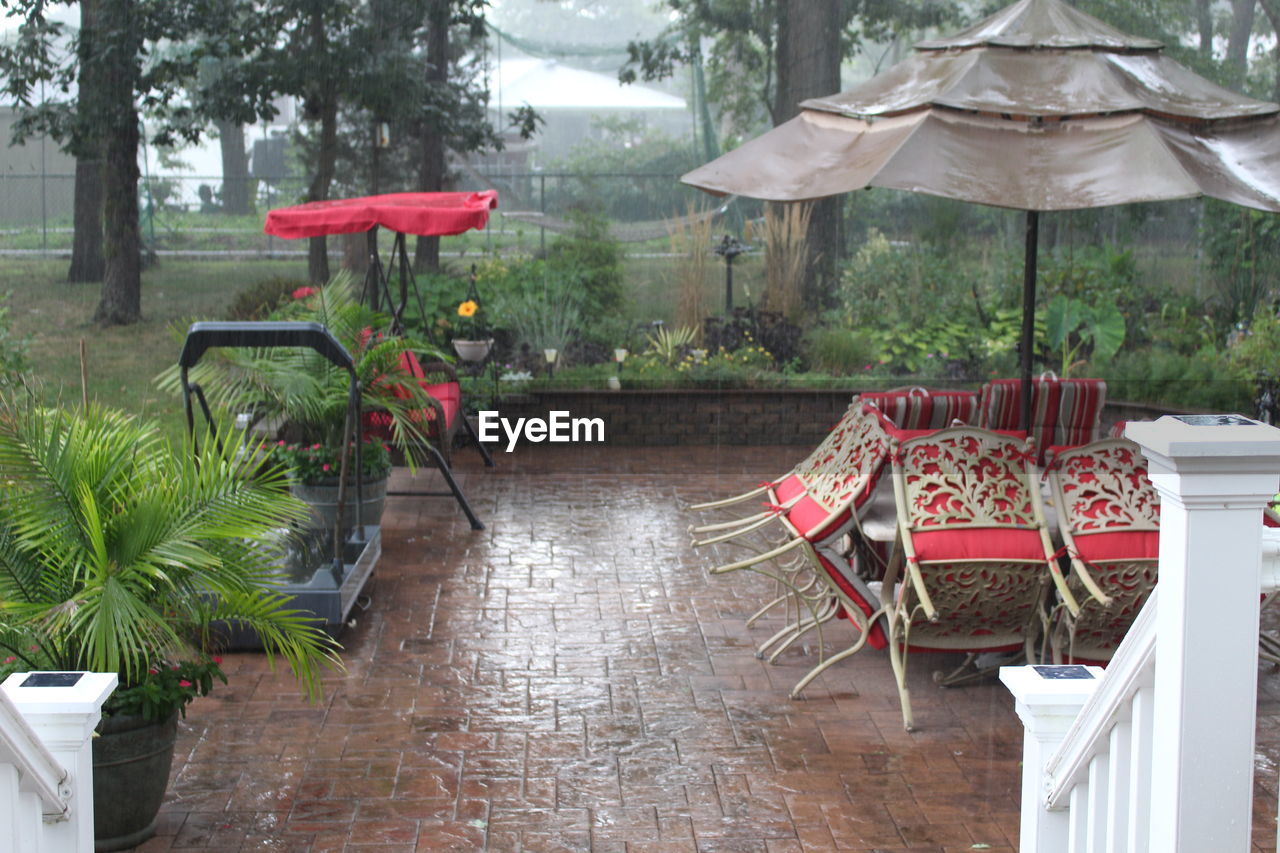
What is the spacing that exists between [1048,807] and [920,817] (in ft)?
4.13

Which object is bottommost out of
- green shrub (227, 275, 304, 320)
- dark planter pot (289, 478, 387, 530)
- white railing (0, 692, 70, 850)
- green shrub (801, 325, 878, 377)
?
dark planter pot (289, 478, 387, 530)

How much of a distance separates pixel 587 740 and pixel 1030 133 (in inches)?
110

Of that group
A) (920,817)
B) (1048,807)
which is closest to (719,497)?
(920,817)

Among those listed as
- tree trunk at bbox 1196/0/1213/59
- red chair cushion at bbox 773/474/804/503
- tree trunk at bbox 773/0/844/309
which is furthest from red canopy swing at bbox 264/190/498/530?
tree trunk at bbox 1196/0/1213/59

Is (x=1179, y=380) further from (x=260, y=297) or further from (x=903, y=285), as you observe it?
(x=260, y=297)

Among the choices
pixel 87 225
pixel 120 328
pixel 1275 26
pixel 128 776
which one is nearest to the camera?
pixel 128 776

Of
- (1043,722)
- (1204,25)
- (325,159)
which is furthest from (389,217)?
(1204,25)

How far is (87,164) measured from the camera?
30.6 ft

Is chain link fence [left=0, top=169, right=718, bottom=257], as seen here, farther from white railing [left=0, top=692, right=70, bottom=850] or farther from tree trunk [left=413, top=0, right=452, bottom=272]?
white railing [left=0, top=692, right=70, bottom=850]

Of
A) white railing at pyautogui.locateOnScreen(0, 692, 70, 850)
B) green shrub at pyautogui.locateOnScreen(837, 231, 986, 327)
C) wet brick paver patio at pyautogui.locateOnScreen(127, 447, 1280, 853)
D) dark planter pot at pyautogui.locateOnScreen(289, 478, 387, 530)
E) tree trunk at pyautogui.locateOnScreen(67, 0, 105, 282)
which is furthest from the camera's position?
green shrub at pyautogui.locateOnScreen(837, 231, 986, 327)

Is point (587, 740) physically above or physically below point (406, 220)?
below

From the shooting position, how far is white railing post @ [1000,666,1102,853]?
2.48 meters

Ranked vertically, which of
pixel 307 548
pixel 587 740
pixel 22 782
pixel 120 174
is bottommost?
pixel 587 740

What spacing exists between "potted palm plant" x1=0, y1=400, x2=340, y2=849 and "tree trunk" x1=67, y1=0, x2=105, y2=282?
620cm
